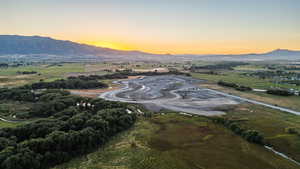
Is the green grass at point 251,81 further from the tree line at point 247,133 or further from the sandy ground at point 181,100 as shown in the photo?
the tree line at point 247,133

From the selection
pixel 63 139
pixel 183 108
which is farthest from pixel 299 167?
pixel 63 139

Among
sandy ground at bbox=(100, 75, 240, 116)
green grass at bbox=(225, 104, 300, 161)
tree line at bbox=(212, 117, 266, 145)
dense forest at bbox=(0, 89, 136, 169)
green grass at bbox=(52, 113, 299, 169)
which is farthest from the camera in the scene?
sandy ground at bbox=(100, 75, 240, 116)

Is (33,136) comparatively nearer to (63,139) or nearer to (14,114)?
(63,139)

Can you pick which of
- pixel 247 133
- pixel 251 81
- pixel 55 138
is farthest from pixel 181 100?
pixel 251 81

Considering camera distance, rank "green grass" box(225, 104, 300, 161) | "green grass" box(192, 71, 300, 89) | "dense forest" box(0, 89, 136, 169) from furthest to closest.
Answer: "green grass" box(192, 71, 300, 89)
"green grass" box(225, 104, 300, 161)
"dense forest" box(0, 89, 136, 169)

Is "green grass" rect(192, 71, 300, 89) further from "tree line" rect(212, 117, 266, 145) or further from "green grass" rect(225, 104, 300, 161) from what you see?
"tree line" rect(212, 117, 266, 145)

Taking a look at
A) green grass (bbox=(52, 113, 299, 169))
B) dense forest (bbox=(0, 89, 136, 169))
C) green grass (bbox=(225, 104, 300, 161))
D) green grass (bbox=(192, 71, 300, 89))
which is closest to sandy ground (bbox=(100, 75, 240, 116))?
green grass (bbox=(225, 104, 300, 161))

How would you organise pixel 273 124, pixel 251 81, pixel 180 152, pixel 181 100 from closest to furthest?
1. pixel 180 152
2. pixel 273 124
3. pixel 181 100
4. pixel 251 81

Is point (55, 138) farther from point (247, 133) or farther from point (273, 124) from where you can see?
point (273, 124)
